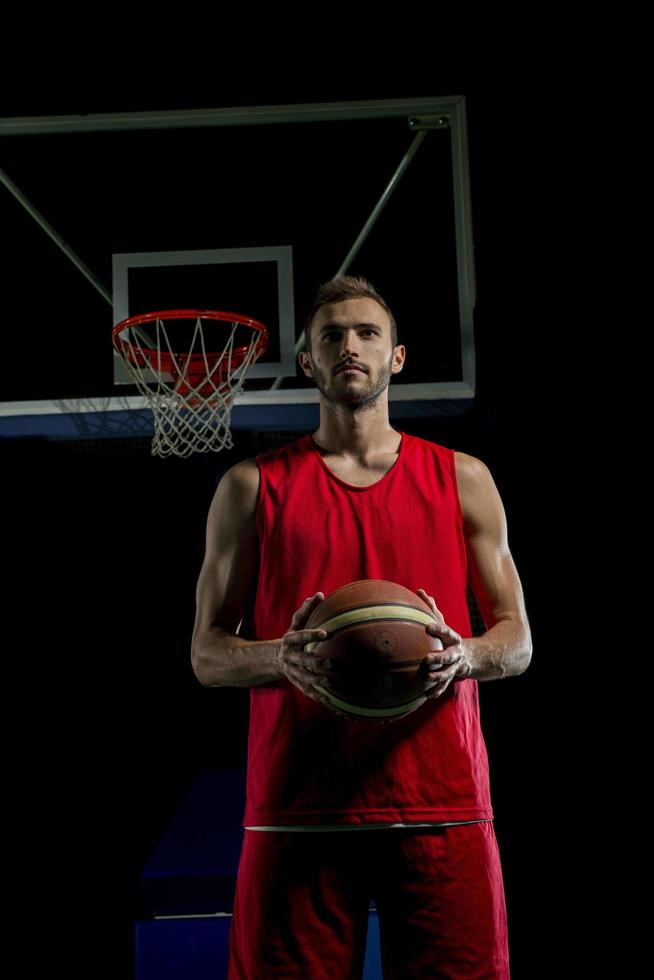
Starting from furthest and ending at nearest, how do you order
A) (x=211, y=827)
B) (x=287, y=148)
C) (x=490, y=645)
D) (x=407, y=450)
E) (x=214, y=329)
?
(x=287, y=148) → (x=214, y=329) → (x=211, y=827) → (x=407, y=450) → (x=490, y=645)

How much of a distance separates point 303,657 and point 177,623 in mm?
2253

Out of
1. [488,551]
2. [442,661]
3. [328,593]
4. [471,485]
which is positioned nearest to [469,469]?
[471,485]

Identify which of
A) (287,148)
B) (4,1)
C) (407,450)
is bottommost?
(407,450)

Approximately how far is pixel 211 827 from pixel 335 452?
69.0 inches

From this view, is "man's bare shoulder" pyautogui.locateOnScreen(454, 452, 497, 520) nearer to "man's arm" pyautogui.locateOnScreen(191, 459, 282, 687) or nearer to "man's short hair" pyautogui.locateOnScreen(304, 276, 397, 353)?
"man's short hair" pyautogui.locateOnScreen(304, 276, 397, 353)

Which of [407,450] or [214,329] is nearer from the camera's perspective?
[407,450]

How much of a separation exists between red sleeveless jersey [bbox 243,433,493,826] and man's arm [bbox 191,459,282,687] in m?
0.05

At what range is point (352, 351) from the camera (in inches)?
79.3

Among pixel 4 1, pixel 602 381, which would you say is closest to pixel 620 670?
pixel 602 381

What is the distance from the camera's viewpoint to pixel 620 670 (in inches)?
139

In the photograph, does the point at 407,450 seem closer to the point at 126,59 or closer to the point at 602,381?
the point at 602,381

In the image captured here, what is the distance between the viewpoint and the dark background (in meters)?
3.51

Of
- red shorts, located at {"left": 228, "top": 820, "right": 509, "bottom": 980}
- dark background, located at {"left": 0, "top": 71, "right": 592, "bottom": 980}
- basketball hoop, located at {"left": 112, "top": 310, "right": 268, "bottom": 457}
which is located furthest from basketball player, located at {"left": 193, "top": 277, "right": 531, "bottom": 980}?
dark background, located at {"left": 0, "top": 71, "right": 592, "bottom": 980}

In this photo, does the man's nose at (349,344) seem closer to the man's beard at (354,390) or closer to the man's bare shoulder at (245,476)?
the man's beard at (354,390)
